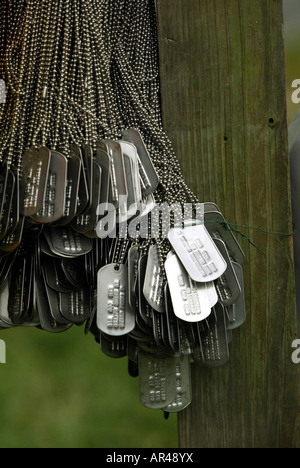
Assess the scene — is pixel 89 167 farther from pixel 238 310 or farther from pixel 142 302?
pixel 238 310

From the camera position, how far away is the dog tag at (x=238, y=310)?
1.17 m

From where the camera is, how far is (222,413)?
1.26 meters

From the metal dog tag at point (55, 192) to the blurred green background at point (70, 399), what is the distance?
1.58 meters

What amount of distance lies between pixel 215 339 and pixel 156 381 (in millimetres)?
158

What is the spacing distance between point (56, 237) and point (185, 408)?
0.49 meters

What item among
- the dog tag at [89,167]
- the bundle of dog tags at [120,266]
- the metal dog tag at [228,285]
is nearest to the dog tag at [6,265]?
the bundle of dog tags at [120,266]

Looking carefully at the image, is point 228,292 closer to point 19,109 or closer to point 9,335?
point 19,109

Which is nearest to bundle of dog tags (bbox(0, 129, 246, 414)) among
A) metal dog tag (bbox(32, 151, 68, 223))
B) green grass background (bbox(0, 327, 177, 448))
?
metal dog tag (bbox(32, 151, 68, 223))

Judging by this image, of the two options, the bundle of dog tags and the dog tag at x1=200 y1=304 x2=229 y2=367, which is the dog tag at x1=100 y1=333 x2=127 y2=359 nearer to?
the bundle of dog tags

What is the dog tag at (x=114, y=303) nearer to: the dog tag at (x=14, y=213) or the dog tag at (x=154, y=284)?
the dog tag at (x=154, y=284)

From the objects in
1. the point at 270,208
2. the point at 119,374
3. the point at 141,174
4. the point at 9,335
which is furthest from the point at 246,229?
the point at 9,335

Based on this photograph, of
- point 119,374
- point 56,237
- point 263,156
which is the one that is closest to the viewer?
point 56,237

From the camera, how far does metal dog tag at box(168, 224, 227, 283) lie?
3.50 feet

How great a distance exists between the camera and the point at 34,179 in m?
1.03
